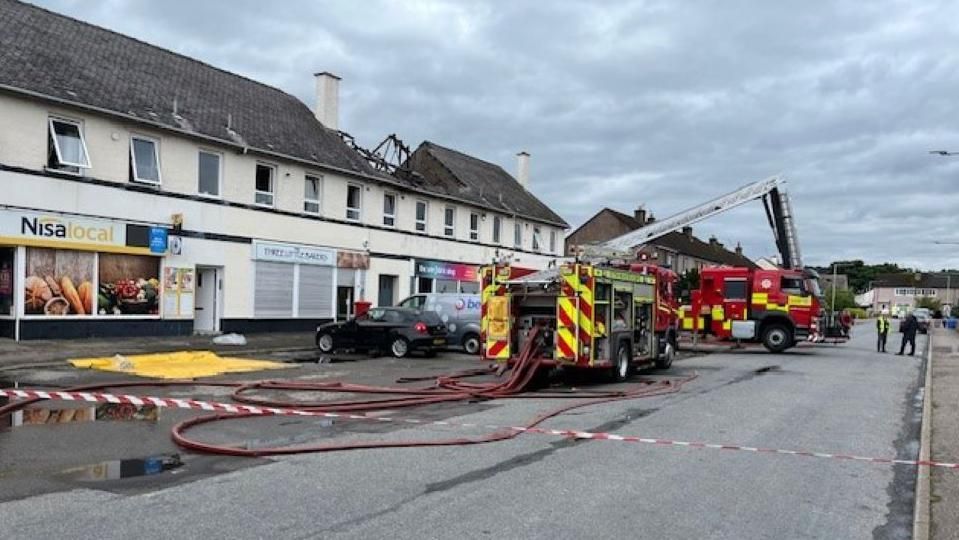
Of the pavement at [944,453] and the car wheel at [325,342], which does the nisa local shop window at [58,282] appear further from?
the pavement at [944,453]

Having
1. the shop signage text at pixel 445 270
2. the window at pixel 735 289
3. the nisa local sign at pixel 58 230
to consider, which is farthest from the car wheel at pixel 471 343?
the shop signage text at pixel 445 270

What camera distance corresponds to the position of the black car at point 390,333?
20531 mm

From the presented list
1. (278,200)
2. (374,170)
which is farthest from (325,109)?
(278,200)

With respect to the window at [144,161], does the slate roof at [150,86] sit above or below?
above

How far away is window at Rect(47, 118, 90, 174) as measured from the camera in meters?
19.9

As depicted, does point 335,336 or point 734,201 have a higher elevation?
→ point 734,201

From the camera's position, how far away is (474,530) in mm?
5539

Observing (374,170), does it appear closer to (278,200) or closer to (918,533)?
(278,200)

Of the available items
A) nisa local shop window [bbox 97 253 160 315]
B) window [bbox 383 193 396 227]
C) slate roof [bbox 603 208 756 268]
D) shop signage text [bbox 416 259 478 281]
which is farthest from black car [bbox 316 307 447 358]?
slate roof [bbox 603 208 756 268]

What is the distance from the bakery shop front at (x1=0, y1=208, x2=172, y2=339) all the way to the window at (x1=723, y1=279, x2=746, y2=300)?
17.1 meters

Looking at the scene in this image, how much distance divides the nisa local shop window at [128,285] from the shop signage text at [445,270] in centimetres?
1282

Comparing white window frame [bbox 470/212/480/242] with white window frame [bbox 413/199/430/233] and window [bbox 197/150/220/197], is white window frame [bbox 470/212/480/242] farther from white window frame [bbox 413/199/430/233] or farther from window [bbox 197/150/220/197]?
window [bbox 197/150/220/197]

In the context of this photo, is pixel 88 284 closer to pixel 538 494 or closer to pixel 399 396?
pixel 399 396

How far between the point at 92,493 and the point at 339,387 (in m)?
6.74
